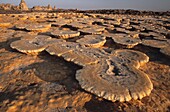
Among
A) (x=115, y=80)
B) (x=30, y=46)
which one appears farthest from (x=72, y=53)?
(x=115, y=80)

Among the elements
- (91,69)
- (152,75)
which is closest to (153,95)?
(152,75)

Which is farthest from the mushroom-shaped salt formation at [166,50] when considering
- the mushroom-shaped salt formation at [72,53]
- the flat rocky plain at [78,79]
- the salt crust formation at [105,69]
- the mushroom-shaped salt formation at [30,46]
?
the mushroom-shaped salt formation at [30,46]

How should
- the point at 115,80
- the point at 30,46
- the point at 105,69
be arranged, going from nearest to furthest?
the point at 115,80 < the point at 105,69 < the point at 30,46

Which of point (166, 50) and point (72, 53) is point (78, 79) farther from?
point (166, 50)

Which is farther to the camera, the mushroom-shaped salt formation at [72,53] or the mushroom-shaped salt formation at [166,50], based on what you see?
the mushroom-shaped salt formation at [166,50]

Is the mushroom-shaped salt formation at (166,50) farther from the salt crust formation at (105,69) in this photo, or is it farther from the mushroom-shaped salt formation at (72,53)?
the mushroom-shaped salt formation at (72,53)

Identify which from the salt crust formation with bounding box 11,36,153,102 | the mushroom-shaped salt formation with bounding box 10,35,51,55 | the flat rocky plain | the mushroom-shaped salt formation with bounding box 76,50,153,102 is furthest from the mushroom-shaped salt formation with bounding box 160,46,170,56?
the mushroom-shaped salt formation with bounding box 10,35,51,55
